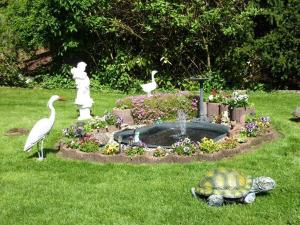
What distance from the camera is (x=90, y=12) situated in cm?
1933

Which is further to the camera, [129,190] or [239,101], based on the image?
[239,101]

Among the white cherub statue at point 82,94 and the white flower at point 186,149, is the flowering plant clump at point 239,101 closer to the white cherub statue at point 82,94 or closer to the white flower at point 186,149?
the white flower at point 186,149

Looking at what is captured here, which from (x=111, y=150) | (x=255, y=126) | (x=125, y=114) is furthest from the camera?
(x=125, y=114)

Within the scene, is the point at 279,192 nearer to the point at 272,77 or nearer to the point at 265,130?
the point at 265,130

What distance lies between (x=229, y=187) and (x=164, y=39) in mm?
12253

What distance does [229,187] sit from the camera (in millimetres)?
7188

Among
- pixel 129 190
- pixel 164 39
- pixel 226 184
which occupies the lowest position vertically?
pixel 129 190

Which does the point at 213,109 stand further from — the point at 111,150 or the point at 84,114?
the point at 111,150

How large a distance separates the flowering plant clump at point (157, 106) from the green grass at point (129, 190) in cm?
244

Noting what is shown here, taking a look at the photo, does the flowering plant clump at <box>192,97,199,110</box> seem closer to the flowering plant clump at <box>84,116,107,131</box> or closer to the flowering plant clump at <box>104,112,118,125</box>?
the flowering plant clump at <box>104,112,118,125</box>

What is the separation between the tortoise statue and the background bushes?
10235mm

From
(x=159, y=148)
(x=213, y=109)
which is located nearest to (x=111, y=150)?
(x=159, y=148)

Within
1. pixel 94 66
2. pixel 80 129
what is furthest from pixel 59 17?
pixel 80 129

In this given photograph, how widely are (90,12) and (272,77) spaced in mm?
6973
